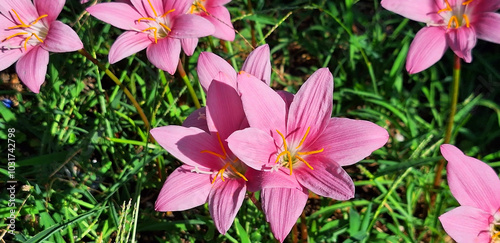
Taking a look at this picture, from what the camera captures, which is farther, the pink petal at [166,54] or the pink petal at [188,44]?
the pink petal at [188,44]

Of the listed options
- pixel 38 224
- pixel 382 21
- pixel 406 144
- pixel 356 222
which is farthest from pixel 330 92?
pixel 382 21

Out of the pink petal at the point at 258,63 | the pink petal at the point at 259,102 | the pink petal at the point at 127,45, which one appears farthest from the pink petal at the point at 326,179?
the pink petal at the point at 127,45

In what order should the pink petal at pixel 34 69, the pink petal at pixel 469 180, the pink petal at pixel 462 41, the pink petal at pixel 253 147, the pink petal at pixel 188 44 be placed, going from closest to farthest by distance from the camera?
the pink petal at pixel 253 147 → the pink petal at pixel 469 180 → the pink petal at pixel 462 41 → the pink petal at pixel 34 69 → the pink petal at pixel 188 44

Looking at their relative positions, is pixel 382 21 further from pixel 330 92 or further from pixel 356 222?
pixel 330 92

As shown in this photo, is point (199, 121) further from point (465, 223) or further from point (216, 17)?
point (465, 223)

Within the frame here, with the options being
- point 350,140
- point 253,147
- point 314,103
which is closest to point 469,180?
point 350,140

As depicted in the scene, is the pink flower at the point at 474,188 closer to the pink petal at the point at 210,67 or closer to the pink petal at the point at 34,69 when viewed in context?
the pink petal at the point at 210,67
